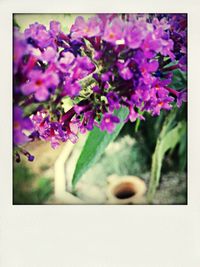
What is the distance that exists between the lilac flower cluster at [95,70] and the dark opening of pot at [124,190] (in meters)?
0.25

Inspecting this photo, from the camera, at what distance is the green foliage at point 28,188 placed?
2.44 metres

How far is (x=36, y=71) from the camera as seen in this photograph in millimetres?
2312

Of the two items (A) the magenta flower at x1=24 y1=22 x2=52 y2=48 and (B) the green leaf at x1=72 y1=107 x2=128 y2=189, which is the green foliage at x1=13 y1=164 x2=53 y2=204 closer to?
(B) the green leaf at x1=72 y1=107 x2=128 y2=189

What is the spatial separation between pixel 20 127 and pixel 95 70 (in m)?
0.42

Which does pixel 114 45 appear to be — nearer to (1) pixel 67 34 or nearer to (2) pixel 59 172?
(1) pixel 67 34

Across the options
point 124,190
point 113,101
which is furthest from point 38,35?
point 124,190

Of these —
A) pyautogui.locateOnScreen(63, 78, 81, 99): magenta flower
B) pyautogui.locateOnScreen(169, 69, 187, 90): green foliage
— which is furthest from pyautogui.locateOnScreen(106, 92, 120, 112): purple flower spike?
pyautogui.locateOnScreen(169, 69, 187, 90): green foliage

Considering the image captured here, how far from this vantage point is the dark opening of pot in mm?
2445

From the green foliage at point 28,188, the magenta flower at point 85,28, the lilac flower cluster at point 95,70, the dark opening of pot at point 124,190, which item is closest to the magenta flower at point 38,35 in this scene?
the lilac flower cluster at point 95,70

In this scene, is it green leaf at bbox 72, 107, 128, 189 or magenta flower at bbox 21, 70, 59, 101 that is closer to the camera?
magenta flower at bbox 21, 70, 59, 101

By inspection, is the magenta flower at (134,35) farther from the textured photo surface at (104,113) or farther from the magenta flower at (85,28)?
the magenta flower at (85,28)

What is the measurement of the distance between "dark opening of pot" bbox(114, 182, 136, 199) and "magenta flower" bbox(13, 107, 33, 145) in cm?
46

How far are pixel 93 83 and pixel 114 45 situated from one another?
0.19 metres
